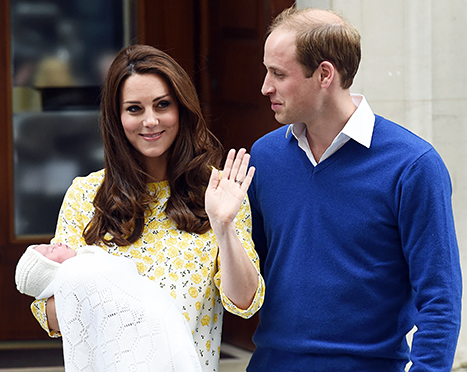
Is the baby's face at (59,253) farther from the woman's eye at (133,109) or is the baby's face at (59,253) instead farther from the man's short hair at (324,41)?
the man's short hair at (324,41)

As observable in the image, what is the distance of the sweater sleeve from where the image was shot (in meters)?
2.05

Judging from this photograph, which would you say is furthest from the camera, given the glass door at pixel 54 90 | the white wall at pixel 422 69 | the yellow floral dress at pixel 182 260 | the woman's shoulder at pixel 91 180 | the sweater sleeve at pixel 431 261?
the glass door at pixel 54 90

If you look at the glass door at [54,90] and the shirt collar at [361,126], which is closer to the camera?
the shirt collar at [361,126]

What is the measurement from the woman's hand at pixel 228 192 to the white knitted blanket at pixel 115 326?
0.33 m

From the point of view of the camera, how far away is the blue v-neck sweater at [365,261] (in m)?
2.07

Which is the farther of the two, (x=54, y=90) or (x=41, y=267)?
(x=54, y=90)

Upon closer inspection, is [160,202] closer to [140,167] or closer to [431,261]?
[140,167]

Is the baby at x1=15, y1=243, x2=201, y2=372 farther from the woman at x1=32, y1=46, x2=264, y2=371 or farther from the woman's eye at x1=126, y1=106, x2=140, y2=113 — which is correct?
the woman's eye at x1=126, y1=106, x2=140, y2=113

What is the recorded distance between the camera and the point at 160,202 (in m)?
2.47

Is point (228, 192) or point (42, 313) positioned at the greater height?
point (228, 192)

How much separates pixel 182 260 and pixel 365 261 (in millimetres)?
618

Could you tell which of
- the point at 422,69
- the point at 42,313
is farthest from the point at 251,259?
the point at 422,69

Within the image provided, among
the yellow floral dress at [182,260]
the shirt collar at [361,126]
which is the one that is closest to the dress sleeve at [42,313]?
the yellow floral dress at [182,260]

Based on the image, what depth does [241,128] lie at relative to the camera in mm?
4832
